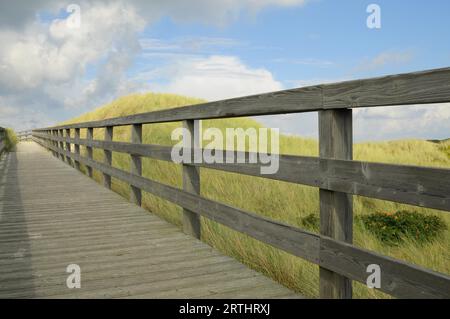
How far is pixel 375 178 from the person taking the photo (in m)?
2.61

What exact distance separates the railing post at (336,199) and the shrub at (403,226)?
351cm

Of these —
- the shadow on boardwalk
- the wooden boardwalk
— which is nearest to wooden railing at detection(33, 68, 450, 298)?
the wooden boardwalk

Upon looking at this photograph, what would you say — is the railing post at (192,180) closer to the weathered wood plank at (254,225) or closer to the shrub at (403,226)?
the weathered wood plank at (254,225)

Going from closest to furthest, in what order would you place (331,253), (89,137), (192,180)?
1. (331,253)
2. (192,180)
3. (89,137)

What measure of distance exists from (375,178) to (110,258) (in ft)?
8.80

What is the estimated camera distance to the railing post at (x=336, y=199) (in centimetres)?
289

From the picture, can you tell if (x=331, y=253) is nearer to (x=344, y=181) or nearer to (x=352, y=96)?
(x=344, y=181)

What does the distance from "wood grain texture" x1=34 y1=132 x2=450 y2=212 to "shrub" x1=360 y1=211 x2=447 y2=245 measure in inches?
140

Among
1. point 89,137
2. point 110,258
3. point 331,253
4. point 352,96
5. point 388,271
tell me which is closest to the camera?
point 388,271

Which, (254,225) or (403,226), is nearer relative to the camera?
(254,225)

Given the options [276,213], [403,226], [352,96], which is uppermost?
[352,96]

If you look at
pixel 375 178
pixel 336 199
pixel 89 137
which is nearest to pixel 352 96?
pixel 375 178

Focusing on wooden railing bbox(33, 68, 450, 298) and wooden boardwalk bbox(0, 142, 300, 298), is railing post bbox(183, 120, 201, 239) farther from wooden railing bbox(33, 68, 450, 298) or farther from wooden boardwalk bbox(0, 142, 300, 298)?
wooden railing bbox(33, 68, 450, 298)

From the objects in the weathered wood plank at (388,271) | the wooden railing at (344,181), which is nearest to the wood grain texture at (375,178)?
the wooden railing at (344,181)
